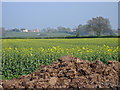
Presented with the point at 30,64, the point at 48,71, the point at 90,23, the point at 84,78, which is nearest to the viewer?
the point at 84,78

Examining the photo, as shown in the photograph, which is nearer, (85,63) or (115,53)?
(85,63)

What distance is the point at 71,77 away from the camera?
343 centimetres

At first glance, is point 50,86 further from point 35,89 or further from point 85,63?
point 85,63

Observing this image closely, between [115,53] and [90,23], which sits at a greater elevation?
[90,23]

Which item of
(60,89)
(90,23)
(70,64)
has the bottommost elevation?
(60,89)

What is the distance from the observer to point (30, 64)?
5.44m

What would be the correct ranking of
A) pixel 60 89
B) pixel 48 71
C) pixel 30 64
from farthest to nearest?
pixel 30 64 → pixel 48 71 → pixel 60 89

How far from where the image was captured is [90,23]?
15.7 meters

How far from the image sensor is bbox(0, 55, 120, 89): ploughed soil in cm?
321

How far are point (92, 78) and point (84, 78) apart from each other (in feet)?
0.49

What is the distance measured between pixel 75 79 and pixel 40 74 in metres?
0.68

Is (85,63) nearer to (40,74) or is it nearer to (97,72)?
(97,72)

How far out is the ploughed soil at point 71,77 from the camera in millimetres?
3211

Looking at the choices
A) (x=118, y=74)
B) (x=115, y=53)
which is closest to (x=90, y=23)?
(x=115, y=53)
